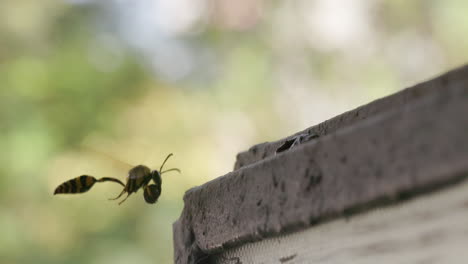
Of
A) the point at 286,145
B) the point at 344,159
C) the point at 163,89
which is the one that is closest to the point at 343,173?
the point at 344,159

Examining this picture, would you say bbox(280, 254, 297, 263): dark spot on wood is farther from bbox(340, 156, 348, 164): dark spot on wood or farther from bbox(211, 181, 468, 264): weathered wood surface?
bbox(340, 156, 348, 164): dark spot on wood

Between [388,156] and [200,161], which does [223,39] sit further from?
[388,156]

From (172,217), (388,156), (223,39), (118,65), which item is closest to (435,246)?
(388,156)

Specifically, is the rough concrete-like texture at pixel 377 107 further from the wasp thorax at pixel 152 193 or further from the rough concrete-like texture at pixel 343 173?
the wasp thorax at pixel 152 193

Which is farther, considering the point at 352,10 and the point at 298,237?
the point at 352,10

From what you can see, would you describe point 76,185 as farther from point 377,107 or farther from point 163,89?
point 163,89

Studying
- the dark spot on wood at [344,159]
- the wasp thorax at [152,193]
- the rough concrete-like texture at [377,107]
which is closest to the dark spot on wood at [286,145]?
the rough concrete-like texture at [377,107]

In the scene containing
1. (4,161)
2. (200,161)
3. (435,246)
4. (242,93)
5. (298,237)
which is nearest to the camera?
(435,246)
